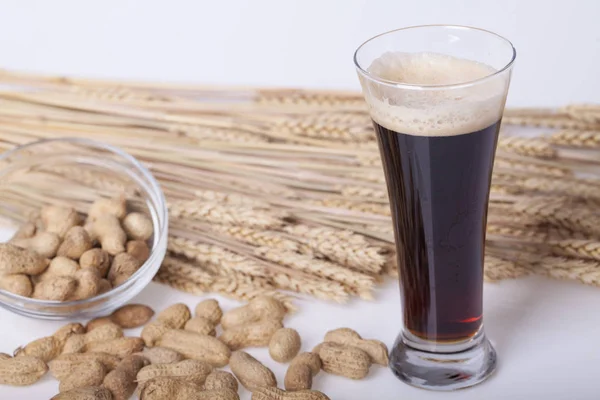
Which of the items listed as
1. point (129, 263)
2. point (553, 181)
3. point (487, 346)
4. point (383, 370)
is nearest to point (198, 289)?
point (129, 263)

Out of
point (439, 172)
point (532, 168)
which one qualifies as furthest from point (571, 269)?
point (439, 172)

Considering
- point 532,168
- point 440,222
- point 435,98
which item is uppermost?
point 435,98

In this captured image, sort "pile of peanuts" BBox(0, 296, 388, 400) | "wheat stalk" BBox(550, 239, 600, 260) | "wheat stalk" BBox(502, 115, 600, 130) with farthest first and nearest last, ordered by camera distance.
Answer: "wheat stalk" BBox(502, 115, 600, 130)
"wheat stalk" BBox(550, 239, 600, 260)
"pile of peanuts" BBox(0, 296, 388, 400)

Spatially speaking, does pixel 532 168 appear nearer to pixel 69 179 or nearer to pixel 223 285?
pixel 223 285

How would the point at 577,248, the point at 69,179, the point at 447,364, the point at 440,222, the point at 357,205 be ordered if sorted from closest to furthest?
the point at 440,222, the point at 447,364, the point at 577,248, the point at 357,205, the point at 69,179

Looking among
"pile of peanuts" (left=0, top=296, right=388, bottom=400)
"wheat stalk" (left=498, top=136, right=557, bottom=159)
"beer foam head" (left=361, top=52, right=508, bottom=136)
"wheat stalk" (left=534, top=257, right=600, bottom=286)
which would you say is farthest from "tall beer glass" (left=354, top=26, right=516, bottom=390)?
"wheat stalk" (left=498, top=136, right=557, bottom=159)

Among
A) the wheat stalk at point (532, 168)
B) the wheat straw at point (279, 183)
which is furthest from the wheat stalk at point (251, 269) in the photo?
the wheat stalk at point (532, 168)

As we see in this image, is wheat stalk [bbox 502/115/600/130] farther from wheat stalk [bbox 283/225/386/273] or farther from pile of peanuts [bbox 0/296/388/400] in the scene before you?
pile of peanuts [bbox 0/296/388/400]

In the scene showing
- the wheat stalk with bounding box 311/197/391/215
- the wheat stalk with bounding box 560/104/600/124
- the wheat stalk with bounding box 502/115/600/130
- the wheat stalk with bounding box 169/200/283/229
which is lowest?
the wheat stalk with bounding box 311/197/391/215
